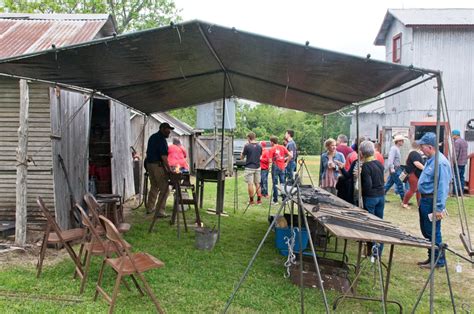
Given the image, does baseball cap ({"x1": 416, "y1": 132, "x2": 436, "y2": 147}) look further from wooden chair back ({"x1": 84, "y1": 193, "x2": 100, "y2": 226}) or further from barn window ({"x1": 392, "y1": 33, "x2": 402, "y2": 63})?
barn window ({"x1": 392, "y1": 33, "x2": 402, "y2": 63})

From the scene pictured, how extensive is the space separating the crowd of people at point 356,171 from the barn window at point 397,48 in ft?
21.1

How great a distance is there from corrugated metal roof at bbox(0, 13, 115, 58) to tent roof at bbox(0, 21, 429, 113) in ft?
5.86

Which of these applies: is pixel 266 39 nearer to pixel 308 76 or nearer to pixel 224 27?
pixel 224 27

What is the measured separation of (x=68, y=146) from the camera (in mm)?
6531

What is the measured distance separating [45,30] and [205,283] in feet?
22.7

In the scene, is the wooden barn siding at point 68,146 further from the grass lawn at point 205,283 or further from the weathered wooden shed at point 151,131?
the weathered wooden shed at point 151,131

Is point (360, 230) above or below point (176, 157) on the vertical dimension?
below

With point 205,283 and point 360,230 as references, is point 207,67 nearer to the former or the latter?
point 205,283

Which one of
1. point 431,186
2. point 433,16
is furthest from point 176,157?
point 433,16

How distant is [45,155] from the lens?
21.5 feet

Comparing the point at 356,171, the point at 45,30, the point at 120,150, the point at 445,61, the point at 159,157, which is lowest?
the point at 356,171

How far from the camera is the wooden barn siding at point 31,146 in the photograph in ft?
21.2

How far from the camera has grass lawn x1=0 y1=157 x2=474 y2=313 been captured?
13.4 feet

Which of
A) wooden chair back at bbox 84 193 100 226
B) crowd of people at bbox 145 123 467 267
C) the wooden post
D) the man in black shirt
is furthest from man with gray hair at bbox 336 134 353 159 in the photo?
the wooden post
